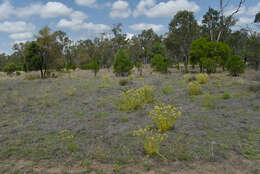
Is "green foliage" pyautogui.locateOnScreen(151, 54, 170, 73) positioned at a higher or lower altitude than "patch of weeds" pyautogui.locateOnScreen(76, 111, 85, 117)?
higher

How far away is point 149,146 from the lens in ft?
10.9

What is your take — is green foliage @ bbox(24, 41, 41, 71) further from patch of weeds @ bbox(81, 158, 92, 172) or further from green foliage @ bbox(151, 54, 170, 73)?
patch of weeds @ bbox(81, 158, 92, 172)

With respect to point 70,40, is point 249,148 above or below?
below

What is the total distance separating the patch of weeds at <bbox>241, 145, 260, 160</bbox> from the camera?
3107mm

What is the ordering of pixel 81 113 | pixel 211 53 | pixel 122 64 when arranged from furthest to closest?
1. pixel 122 64
2. pixel 211 53
3. pixel 81 113

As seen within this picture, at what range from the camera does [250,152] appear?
325cm

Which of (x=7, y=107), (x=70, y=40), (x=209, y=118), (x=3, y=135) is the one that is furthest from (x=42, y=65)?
(x=70, y=40)

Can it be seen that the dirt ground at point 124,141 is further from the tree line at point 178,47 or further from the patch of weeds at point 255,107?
the tree line at point 178,47

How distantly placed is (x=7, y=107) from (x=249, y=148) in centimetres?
846

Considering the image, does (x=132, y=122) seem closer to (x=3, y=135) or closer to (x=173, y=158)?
(x=173, y=158)

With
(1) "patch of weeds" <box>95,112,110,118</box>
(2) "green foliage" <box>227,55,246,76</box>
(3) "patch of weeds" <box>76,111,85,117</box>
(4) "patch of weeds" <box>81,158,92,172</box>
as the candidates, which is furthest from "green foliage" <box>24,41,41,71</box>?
(4) "patch of weeds" <box>81,158,92,172</box>

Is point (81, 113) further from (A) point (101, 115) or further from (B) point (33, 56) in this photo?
(B) point (33, 56)

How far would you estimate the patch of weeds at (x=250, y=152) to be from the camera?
311 cm

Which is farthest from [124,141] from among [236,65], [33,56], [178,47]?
[178,47]
